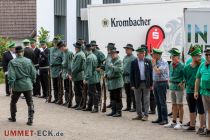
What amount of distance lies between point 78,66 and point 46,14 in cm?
1652

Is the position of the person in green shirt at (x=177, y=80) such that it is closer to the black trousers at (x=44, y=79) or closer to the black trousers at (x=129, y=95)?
the black trousers at (x=129, y=95)

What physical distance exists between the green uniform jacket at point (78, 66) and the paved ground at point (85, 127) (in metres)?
0.97

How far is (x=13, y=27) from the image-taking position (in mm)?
36219

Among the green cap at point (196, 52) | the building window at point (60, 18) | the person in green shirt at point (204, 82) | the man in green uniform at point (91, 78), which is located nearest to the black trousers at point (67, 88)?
the man in green uniform at point (91, 78)

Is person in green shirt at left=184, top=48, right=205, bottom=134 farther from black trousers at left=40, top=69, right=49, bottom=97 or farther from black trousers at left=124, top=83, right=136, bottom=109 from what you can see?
black trousers at left=40, top=69, right=49, bottom=97

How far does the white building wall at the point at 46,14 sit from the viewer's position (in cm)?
3291

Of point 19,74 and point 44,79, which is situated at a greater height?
point 19,74

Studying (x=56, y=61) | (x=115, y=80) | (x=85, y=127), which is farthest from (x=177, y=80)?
(x=56, y=61)

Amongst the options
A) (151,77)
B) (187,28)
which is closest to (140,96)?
(151,77)

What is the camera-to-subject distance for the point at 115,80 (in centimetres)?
1570

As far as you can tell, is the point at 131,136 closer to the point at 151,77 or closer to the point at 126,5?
the point at 151,77

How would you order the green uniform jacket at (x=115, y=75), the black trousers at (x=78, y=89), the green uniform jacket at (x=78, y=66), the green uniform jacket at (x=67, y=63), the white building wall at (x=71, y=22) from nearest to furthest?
the green uniform jacket at (x=115, y=75) < the green uniform jacket at (x=78, y=66) < the black trousers at (x=78, y=89) < the green uniform jacket at (x=67, y=63) < the white building wall at (x=71, y=22)

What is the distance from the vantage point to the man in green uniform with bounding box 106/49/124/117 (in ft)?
51.4

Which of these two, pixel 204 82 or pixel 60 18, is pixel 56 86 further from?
pixel 60 18
